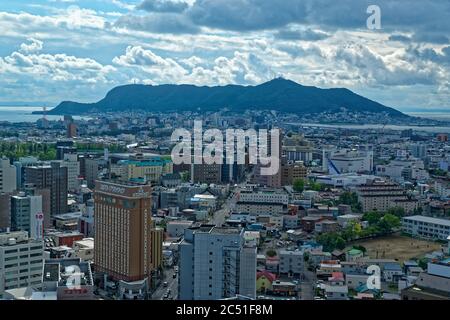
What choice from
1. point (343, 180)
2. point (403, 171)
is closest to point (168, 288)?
point (343, 180)

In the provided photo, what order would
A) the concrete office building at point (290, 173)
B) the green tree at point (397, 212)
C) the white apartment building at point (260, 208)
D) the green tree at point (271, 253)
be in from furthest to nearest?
1. the concrete office building at point (290, 173)
2. the white apartment building at point (260, 208)
3. the green tree at point (397, 212)
4. the green tree at point (271, 253)

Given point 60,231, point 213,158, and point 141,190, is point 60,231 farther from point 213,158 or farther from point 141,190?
point 213,158

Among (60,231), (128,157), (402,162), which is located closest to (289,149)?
(402,162)

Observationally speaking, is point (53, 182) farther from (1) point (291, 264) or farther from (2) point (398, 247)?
(2) point (398, 247)

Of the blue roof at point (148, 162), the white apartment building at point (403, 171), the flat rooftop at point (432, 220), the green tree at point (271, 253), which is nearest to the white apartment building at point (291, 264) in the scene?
the green tree at point (271, 253)

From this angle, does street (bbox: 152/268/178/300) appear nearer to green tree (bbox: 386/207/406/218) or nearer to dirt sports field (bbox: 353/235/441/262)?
dirt sports field (bbox: 353/235/441/262)

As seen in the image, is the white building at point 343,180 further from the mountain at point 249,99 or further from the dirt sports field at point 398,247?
the mountain at point 249,99
